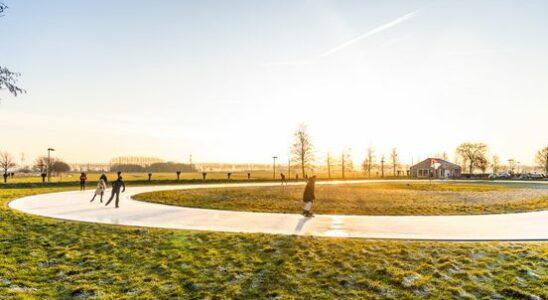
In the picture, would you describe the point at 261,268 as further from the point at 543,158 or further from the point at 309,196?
the point at 543,158

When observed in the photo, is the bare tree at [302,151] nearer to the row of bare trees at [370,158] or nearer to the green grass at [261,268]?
the row of bare trees at [370,158]

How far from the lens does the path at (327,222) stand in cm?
1194

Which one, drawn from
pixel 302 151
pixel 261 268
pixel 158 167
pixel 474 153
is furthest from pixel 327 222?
pixel 158 167

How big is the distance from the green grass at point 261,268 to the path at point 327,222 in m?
1.06

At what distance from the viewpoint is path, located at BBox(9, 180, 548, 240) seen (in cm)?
1194

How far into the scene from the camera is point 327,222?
559 inches

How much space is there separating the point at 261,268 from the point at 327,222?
5.18 m

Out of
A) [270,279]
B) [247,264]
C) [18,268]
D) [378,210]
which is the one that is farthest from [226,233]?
[378,210]

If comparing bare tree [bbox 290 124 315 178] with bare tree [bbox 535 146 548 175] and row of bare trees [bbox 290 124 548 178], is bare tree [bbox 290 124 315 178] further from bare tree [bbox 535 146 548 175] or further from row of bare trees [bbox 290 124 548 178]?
bare tree [bbox 535 146 548 175]

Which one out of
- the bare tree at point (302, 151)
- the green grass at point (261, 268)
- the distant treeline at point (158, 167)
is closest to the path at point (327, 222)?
the green grass at point (261, 268)

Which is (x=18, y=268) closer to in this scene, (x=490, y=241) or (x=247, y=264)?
(x=247, y=264)

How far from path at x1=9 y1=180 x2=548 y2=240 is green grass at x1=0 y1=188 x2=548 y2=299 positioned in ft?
3.46

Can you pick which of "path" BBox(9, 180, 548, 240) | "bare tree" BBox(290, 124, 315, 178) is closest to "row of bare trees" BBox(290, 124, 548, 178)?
"bare tree" BBox(290, 124, 315, 178)

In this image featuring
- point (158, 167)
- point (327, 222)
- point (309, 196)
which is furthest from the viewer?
point (158, 167)
